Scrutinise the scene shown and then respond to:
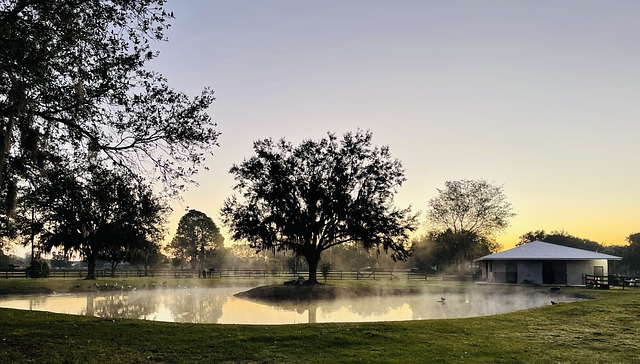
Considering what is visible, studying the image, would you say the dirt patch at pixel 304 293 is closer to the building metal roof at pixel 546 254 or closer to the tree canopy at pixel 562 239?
the building metal roof at pixel 546 254

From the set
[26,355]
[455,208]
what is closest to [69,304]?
[26,355]

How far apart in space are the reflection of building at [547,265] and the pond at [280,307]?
7151mm

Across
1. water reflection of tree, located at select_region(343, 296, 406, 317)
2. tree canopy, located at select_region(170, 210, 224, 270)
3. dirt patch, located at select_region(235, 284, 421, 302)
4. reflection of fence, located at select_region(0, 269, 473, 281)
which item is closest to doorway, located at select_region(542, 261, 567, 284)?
reflection of fence, located at select_region(0, 269, 473, 281)

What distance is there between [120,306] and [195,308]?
491cm

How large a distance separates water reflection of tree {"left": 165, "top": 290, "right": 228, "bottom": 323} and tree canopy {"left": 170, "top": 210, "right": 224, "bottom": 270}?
5880cm

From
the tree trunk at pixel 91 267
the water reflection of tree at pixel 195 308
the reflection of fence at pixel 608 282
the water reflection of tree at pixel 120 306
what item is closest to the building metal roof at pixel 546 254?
the reflection of fence at pixel 608 282

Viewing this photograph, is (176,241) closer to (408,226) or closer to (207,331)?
(408,226)

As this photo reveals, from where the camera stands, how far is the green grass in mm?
11766

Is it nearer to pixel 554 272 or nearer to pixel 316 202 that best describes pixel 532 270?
pixel 554 272

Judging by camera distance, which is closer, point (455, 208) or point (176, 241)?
point (455, 208)

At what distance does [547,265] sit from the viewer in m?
46.6

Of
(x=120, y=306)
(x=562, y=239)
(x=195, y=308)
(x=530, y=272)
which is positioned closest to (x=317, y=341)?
(x=195, y=308)

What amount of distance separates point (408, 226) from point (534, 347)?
30657 mm

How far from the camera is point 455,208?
7162 cm
